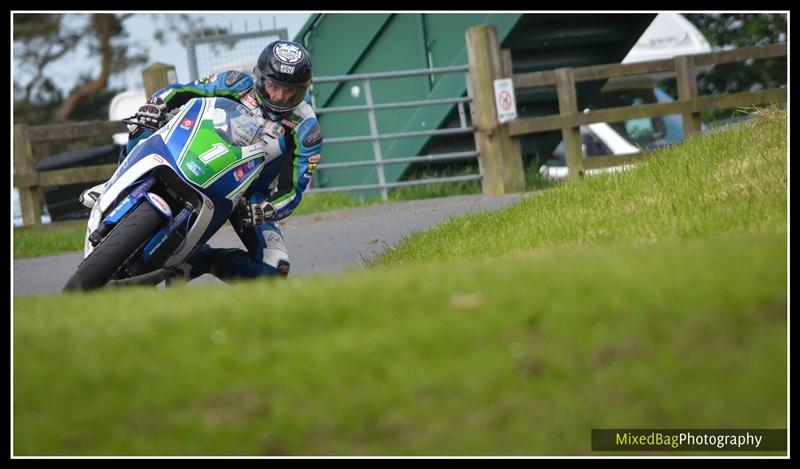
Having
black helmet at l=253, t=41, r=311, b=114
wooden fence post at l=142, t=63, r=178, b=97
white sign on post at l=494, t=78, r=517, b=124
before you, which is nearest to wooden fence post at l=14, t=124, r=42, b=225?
wooden fence post at l=142, t=63, r=178, b=97

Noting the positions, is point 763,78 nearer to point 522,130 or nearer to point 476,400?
point 522,130

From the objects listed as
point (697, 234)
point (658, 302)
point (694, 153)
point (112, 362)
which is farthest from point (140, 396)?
point (694, 153)

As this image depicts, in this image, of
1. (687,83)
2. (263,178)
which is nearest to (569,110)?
(687,83)

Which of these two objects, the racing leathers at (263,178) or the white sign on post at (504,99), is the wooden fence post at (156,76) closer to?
the white sign on post at (504,99)

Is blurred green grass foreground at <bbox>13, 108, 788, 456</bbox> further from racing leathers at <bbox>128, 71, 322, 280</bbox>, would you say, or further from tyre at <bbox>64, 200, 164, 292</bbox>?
racing leathers at <bbox>128, 71, 322, 280</bbox>

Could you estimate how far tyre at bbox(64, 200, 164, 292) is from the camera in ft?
27.7

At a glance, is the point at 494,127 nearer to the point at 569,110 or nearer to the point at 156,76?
the point at 569,110

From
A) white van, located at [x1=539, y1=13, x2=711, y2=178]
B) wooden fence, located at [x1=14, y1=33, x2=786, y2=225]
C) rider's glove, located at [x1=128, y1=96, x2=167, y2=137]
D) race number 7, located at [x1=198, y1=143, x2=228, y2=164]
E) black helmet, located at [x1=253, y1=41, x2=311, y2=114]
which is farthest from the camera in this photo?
white van, located at [x1=539, y1=13, x2=711, y2=178]

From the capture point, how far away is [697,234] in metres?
9.17

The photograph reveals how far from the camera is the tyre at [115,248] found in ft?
27.7

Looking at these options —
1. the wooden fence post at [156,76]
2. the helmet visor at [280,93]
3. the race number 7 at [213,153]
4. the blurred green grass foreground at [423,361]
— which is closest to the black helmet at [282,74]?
the helmet visor at [280,93]

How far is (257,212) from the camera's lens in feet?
29.7
